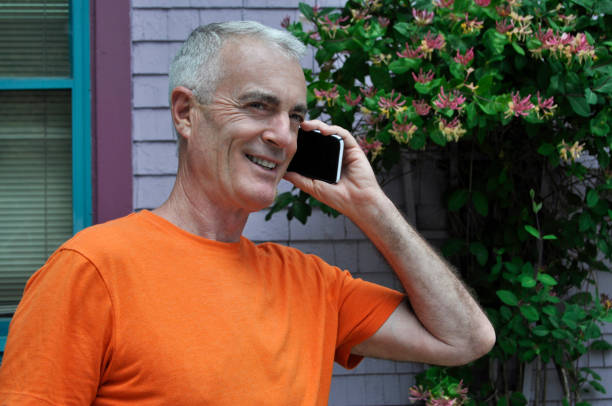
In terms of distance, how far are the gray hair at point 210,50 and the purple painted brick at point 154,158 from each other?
4.99 feet

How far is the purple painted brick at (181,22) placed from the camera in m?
2.94

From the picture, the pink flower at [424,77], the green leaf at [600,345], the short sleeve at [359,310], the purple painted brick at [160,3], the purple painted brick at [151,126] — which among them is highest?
the purple painted brick at [160,3]

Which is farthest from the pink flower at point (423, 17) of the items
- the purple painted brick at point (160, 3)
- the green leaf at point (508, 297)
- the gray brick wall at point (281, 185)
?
the purple painted brick at point (160, 3)

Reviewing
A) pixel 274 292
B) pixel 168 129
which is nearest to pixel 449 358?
pixel 274 292

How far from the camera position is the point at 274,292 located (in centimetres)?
141

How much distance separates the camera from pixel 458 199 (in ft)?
8.93

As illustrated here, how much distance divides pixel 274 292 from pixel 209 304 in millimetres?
211

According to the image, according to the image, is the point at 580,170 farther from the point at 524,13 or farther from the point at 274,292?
the point at 274,292

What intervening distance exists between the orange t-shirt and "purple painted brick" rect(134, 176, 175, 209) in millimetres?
1536

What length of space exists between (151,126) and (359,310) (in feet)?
5.70

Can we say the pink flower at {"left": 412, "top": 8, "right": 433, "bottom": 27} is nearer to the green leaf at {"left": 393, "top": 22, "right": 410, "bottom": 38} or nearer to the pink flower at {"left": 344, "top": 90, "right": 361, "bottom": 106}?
the green leaf at {"left": 393, "top": 22, "right": 410, "bottom": 38}

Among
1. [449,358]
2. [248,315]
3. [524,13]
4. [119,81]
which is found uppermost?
[524,13]

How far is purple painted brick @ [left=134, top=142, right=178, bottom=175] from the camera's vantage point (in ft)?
9.46

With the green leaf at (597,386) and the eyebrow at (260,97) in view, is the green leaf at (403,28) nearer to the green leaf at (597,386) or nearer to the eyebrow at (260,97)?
the eyebrow at (260,97)
